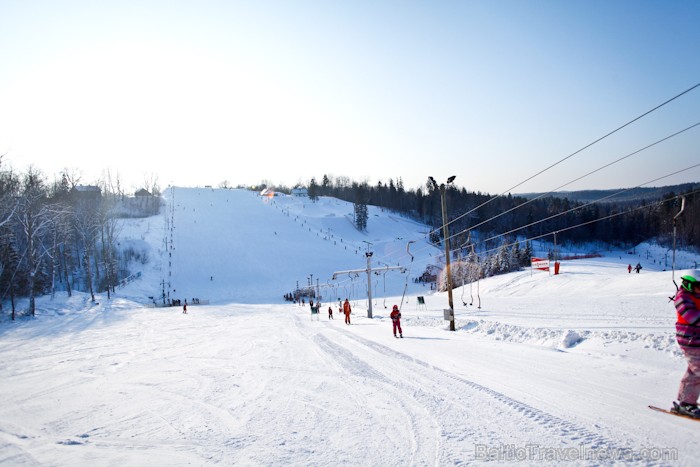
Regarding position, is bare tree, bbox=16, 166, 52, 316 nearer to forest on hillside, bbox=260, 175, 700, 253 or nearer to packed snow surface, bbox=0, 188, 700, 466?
packed snow surface, bbox=0, 188, 700, 466

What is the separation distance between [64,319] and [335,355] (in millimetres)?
30696

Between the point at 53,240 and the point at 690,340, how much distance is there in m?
59.4

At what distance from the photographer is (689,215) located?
106312mm

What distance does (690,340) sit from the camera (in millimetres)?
5172

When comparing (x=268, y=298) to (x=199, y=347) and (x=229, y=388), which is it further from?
(x=229, y=388)

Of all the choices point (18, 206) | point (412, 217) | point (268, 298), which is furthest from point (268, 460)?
point (412, 217)

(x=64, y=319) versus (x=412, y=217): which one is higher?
(x=412, y=217)

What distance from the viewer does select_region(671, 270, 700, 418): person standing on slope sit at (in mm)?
5172

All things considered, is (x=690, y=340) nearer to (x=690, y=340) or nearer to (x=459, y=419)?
(x=690, y=340)

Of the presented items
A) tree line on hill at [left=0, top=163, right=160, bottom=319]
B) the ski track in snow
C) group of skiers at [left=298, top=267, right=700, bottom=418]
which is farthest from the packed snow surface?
tree line on hill at [left=0, top=163, right=160, bottom=319]

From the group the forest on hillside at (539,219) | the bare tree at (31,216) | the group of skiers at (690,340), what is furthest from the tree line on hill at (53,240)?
the forest on hillside at (539,219)

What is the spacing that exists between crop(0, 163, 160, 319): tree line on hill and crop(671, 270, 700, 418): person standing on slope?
136ft

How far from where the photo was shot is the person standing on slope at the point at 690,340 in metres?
5.17

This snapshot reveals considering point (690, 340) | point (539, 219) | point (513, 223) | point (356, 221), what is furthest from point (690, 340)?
point (539, 219)
